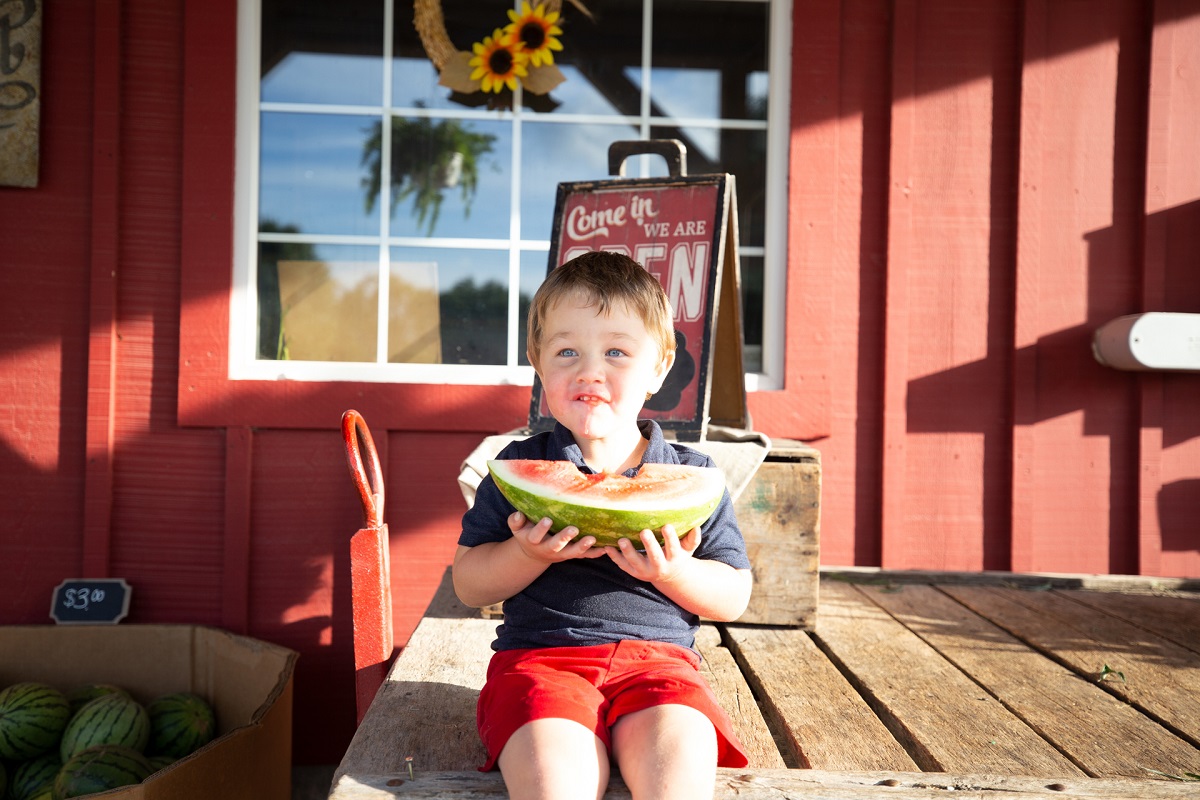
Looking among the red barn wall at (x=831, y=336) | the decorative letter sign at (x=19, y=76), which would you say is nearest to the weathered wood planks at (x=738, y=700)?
the red barn wall at (x=831, y=336)

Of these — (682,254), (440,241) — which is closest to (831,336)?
(682,254)

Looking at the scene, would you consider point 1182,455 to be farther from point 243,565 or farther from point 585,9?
point 243,565

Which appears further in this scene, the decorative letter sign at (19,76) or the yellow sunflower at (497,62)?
the yellow sunflower at (497,62)

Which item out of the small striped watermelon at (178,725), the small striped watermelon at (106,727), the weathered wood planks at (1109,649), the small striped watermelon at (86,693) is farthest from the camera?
the small striped watermelon at (86,693)

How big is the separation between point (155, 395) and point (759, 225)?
273 centimetres

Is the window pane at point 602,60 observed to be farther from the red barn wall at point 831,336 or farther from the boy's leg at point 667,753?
the boy's leg at point 667,753

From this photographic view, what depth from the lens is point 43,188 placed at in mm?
3760

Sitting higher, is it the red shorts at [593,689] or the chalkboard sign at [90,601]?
the red shorts at [593,689]

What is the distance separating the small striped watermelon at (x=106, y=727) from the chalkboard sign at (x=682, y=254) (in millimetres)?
1738

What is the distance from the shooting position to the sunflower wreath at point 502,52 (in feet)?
12.7

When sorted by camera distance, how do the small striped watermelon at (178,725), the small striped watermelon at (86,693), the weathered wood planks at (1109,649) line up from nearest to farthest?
the weathered wood planks at (1109,649), the small striped watermelon at (178,725), the small striped watermelon at (86,693)

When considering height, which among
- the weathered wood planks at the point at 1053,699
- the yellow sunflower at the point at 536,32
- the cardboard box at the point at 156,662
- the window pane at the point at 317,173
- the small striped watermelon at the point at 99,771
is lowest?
the small striped watermelon at the point at 99,771

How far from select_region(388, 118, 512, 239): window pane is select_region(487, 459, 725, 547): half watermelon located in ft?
7.75

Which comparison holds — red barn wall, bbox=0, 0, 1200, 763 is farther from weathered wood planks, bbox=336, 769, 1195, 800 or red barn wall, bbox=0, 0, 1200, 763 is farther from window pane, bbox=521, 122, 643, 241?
weathered wood planks, bbox=336, 769, 1195, 800
